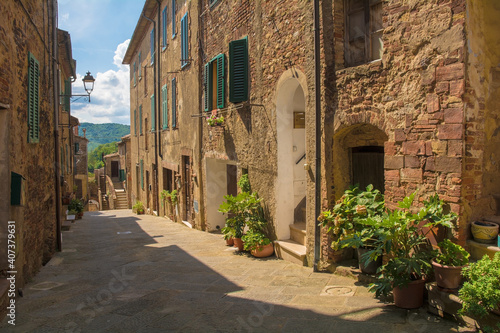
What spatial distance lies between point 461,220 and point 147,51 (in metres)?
17.9

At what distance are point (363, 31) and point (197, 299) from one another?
4.42 m

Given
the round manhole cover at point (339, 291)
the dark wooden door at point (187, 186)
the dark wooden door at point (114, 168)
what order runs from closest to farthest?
the round manhole cover at point (339, 291), the dark wooden door at point (187, 186), the dark wooden door at point (114, 168)

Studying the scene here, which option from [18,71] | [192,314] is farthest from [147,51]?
[192,314]

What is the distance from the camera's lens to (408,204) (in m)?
4.25

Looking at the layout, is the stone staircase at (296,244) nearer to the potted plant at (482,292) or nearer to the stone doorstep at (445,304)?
the stone doorstep at (445,304)

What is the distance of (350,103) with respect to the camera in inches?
219

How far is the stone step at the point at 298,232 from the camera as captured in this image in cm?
721

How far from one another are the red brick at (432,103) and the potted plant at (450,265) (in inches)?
57.5

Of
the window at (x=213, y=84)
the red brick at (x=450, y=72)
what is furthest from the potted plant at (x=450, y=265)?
the window at (x=213, y=84)

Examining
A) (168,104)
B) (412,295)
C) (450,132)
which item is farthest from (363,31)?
(168,104)

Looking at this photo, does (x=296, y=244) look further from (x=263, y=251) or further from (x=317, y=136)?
(x=317, y=136)

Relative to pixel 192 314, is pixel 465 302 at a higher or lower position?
higher

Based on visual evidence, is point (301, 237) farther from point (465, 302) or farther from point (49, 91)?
point (49, 91)

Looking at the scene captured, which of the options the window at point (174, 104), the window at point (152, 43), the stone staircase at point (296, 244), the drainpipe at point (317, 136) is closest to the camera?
the drainpipe at point (317, 136)
